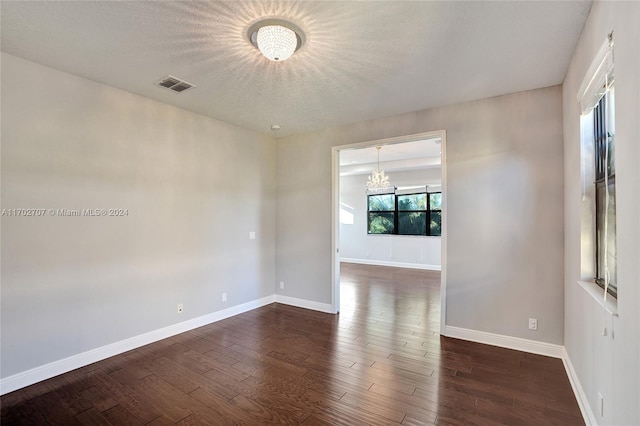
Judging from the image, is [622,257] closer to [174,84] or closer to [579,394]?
[579,394]

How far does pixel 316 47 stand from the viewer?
240 centimetres

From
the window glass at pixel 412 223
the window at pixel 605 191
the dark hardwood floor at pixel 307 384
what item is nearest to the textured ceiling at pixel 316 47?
Result: the window at pixel 605 191

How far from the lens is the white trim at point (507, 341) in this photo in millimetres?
3080

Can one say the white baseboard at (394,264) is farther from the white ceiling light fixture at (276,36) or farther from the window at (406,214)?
the white ceiling light fixture at (276,36)

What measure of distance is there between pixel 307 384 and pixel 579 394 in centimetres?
210

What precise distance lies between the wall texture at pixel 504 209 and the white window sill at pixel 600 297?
91cm

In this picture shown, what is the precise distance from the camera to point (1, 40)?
7.55 ft

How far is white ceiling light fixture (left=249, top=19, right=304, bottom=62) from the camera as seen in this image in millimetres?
2102

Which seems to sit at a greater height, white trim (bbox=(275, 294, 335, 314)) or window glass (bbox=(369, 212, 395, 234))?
window glass (bbox=(369, 212, 395, 234))

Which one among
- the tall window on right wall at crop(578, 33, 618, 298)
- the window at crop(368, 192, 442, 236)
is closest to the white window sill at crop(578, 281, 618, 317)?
the tall window on right wall at crop(578, 33, 618, 298)

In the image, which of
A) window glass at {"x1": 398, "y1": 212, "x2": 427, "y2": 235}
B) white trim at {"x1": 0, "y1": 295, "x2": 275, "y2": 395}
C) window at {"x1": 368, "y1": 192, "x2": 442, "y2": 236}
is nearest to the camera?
white trim at {"x1": 0, "y1": 295, "x2": 275, "y2": 395}

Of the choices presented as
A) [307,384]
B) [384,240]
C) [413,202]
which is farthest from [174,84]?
[384,240]

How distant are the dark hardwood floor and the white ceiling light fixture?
264 cm

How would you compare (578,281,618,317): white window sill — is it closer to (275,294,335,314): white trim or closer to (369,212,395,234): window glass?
(275,294,335,314): white trim
